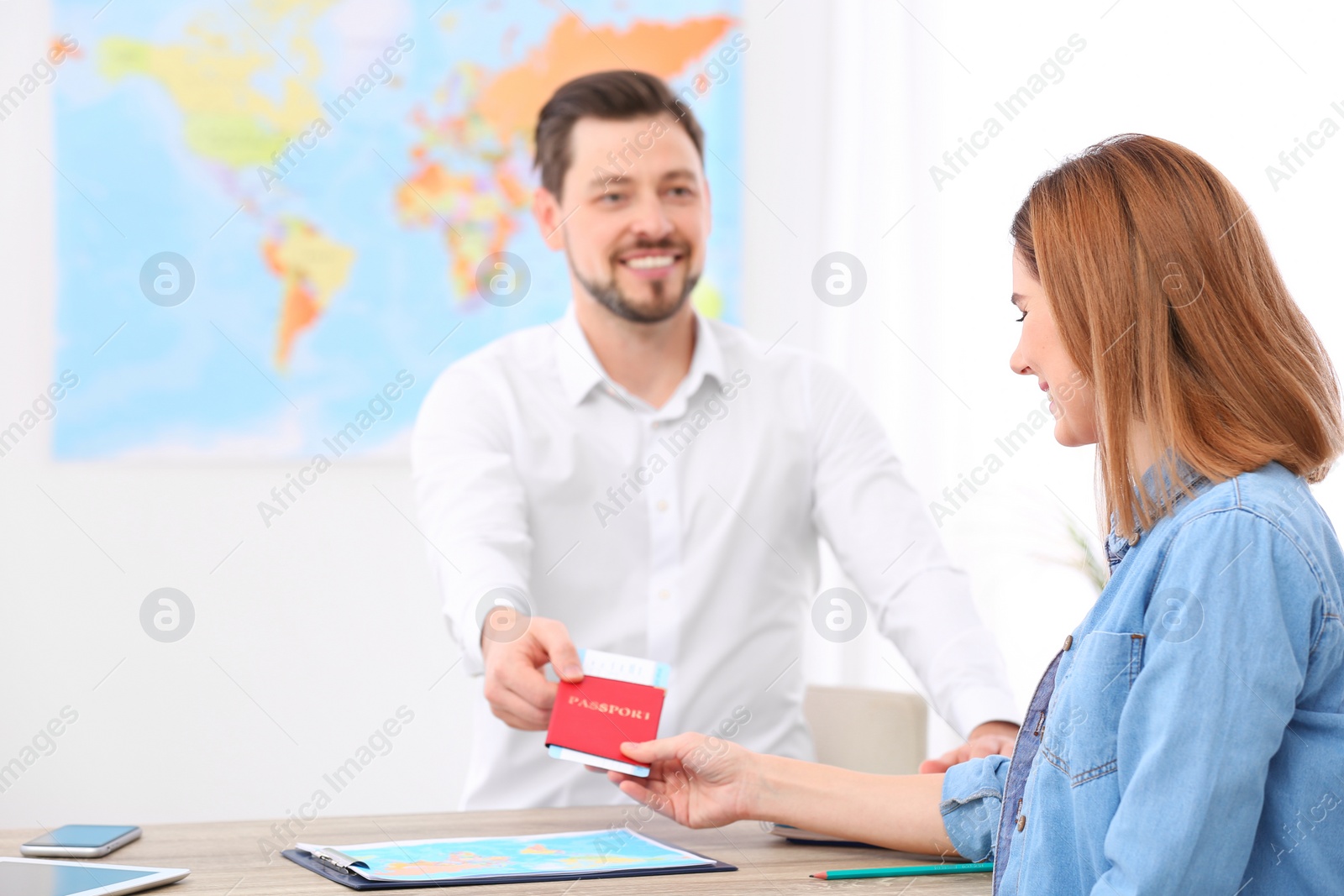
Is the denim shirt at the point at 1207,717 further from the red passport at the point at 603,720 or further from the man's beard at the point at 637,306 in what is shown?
the man's beard at the point at 637,306

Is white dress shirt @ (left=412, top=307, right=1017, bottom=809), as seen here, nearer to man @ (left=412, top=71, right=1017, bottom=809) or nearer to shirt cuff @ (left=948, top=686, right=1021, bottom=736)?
man @ (left=412, top=71, right=1017, bottom=809)

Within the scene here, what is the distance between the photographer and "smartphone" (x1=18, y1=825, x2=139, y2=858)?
129cm

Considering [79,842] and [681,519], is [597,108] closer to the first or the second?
[681,519]

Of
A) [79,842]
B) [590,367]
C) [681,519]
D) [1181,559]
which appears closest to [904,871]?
[1181,559]

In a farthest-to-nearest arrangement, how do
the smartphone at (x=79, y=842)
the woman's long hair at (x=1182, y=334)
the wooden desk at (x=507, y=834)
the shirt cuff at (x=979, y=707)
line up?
the shirt cuff at (x=979, y=707) → the smartphone at (x=79, y=842) → the wooden desk at (x=507, y=834) → the woman's long hair at (x=1182, y=334)

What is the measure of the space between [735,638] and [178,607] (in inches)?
71.2

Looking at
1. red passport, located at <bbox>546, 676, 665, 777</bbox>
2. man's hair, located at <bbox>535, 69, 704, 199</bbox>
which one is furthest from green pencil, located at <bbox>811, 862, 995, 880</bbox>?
man's hair, located at <bbox>535, 69, 704, 199</bbox>

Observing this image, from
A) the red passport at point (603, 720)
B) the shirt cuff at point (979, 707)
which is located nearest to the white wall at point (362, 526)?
the shirt cuff at point (979, 707)

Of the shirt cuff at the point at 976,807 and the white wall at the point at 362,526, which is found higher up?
the white wall at the point at 362,526

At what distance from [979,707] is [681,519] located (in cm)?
72

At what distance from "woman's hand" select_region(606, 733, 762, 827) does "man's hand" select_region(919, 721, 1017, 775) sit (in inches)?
9.7

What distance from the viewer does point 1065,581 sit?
2.67 metres

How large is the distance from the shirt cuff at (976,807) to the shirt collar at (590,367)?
1121 mm

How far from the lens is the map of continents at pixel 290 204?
3176mm
